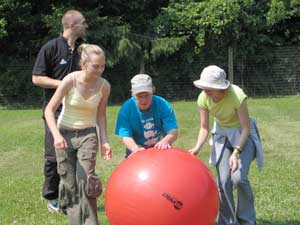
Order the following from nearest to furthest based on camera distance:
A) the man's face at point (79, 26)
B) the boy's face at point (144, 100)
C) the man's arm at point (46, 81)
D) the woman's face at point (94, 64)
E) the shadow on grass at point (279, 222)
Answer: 1. the woman's face at point (94, 64)
2. the boy's face at point (144, 100)
3. the shadow on grass at point (279, 222)
4. the man's arm at point (46, 81)
5. the man's face at point (79, 26)

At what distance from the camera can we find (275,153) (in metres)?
10.3

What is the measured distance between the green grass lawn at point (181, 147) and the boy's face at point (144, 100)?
1.29 meters

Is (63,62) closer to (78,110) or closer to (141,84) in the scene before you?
(78,110)

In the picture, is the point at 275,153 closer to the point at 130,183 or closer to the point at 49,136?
the point at 49,136

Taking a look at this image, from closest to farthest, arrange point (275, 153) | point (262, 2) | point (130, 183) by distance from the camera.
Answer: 1. point (130, 183)
2. point (275, 153)
3. point (262, 2)

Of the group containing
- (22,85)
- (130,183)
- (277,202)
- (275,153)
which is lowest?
(22,85)

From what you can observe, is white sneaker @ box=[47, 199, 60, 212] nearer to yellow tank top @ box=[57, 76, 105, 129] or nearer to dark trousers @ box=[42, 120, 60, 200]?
dark trousers @ box=[42, 120, 60, 200]

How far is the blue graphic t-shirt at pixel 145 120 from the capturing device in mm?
5449

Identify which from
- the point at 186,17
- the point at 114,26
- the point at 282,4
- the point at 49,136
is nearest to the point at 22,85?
the point at 114,26

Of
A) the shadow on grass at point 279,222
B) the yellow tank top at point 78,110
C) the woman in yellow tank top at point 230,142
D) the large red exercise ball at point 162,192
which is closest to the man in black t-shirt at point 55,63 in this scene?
the yellow tank top at point 78,110

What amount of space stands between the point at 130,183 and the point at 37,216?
6.74 feet

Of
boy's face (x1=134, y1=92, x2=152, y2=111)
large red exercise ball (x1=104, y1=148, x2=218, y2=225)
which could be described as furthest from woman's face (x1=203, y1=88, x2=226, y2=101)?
large red exercise ball (x1=104, y1=148, x2=218, y2=225)

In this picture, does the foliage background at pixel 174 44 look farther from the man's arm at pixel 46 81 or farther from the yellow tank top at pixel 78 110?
the yellow tank top at pixel 78 110

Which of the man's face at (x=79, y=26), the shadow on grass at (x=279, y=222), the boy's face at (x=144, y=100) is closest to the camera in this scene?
the boy's face at (x=144, y=100)
